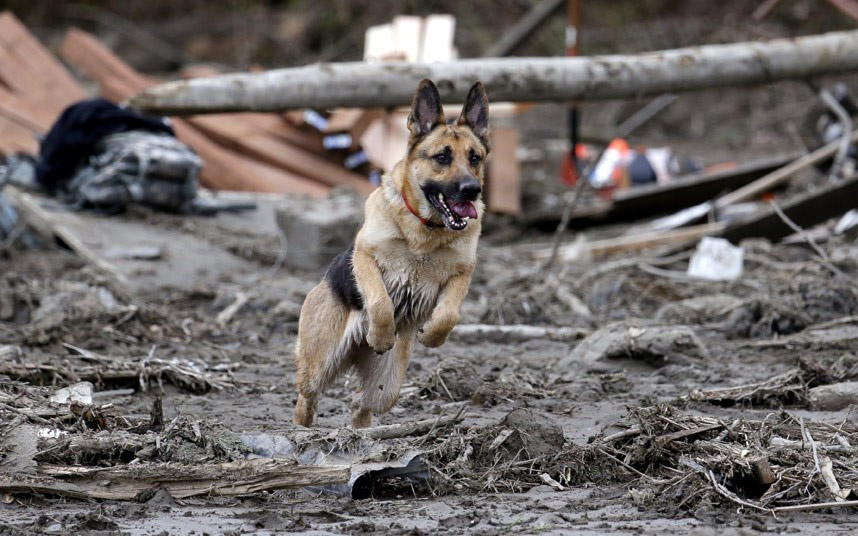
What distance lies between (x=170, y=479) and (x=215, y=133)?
9.70 meters

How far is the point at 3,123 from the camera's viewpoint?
1289 centimetres

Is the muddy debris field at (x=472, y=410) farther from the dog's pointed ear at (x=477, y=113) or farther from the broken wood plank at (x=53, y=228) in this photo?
the dog's pointed ear at (x=477, y=113)

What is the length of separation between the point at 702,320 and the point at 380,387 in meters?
3.56

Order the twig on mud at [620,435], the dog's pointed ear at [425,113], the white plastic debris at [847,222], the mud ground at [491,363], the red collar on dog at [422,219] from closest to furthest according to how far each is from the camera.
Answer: the mud ground at [491,363]
the twig on mud at [620,435]
the red collar on dog at [422,219]
the dog's pointed ear at [425,113]
the white plastic debris at [847,222]

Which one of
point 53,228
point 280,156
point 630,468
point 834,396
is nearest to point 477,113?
point 630,468

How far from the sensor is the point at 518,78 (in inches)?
346

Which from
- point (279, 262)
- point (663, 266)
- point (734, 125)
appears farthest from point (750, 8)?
point (279, 262)

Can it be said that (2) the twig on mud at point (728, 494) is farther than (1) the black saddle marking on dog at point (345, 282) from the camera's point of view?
No

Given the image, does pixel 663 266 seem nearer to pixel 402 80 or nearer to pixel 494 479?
pixel 402 80

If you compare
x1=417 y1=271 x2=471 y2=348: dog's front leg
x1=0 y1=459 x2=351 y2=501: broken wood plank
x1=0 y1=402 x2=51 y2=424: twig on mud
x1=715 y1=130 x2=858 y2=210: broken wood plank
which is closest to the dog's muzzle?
x1=417 y1=271 x2=471 y2=348: dog's front leg

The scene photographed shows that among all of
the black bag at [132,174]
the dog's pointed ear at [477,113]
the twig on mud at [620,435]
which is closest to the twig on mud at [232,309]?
the black bag at [132,174]

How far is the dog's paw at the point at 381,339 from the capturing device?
18.1 ft

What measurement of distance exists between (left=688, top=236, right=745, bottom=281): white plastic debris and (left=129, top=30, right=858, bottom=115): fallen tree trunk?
1416 millimetres

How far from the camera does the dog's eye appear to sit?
18.7 ft
